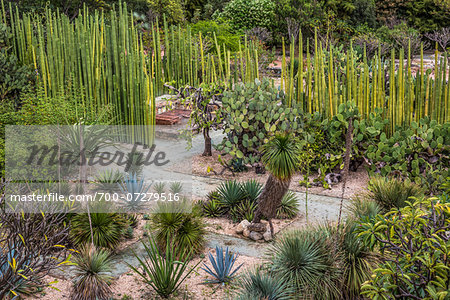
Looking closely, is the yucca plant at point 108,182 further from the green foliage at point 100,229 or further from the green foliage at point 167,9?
the green foliage at point 167,9

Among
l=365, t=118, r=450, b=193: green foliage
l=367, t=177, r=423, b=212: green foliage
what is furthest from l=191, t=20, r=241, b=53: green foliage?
l=367, t=177, r=423, b=212: green foliage

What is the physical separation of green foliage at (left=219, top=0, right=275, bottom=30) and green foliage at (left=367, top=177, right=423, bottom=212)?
57.8 feet

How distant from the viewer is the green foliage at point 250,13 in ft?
76.3

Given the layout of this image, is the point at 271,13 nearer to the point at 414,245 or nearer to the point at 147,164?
the point at 147,164

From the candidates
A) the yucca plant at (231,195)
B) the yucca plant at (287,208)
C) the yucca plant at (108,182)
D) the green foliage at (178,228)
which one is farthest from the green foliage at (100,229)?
the yucca plant at (287,208)

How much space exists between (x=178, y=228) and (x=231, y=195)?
1.27 meters

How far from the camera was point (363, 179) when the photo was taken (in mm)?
8062

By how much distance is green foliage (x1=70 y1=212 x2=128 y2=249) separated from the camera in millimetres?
5633

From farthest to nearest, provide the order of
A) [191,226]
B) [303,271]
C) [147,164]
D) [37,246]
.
A: [147,164] < [191,226] < [303,271] < [37,246]

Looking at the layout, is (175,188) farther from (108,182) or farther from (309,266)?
(309,266)

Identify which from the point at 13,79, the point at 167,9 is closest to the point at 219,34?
the point at 167,9

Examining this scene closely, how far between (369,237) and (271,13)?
20.5m

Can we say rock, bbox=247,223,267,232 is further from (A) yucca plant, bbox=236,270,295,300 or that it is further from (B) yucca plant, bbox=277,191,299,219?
(A) yucca plant, bbox=236,270,295,300

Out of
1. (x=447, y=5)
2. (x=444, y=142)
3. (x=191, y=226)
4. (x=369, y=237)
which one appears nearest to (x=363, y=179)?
(x=444, y=142)
